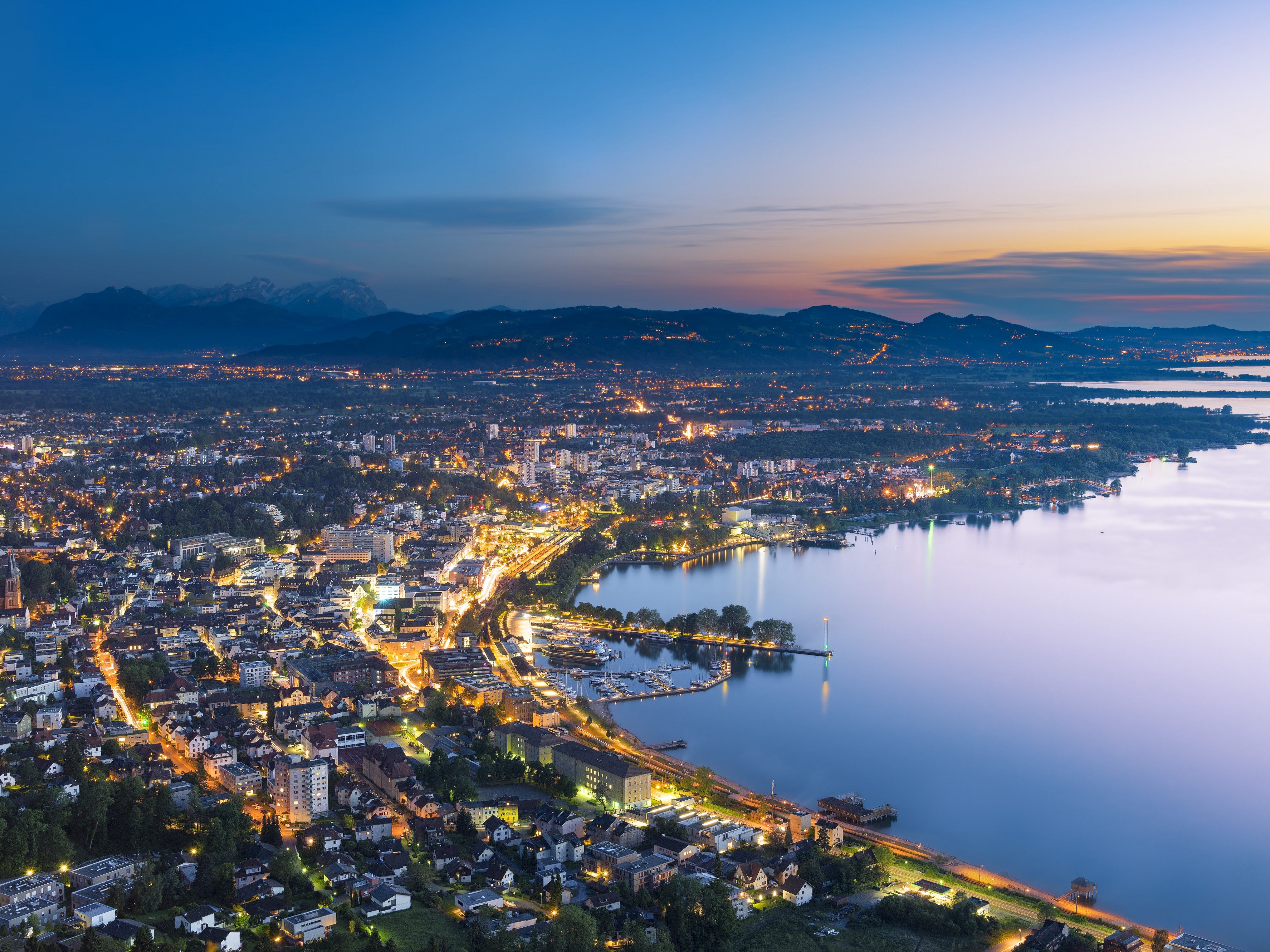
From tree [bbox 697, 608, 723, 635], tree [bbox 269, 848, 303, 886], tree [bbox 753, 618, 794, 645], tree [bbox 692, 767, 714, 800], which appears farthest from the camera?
tree [bbox 697, 608, 723, 635]

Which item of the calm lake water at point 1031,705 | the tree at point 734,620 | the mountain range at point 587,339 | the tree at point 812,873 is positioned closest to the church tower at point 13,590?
the calm lake water at point 1031,705

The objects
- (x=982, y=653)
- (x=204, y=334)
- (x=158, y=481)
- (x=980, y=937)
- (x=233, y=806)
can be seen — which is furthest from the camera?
(x=204, y=334)

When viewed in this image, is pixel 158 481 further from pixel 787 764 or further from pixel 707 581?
pixel 787 764

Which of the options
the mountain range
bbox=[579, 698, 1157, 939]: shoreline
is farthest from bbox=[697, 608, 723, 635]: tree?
the mountain range

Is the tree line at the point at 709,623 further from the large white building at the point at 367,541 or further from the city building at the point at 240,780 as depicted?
the city building at the point at 240,780

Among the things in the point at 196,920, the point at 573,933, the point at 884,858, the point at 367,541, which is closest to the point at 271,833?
the point at 196,920

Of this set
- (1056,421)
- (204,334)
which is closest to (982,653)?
(1056,421)

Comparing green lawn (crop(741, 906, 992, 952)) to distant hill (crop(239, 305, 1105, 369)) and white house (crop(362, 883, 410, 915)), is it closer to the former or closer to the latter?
white house (crop(362, 883, 410, 915))
